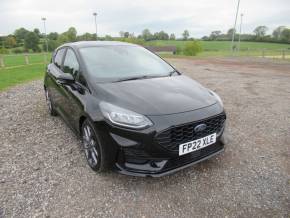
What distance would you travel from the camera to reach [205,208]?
233 centimetres

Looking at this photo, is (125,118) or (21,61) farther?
(21,61)

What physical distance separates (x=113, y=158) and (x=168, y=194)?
686 millimetres

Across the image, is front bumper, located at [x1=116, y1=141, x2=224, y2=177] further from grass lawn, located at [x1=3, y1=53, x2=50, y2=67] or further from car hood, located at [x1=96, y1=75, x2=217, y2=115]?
grass lawn, located at [x1=3, y1=53, x2=50, y2=67]

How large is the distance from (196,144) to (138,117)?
26.4 inches

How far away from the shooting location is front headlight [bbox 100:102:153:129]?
2.32 meters

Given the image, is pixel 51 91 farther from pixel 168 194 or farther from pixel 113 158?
pixel 168 194

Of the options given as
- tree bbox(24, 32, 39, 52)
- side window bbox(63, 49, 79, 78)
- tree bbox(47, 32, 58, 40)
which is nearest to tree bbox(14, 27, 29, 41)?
tree bbox(47, 32, 58, 40)

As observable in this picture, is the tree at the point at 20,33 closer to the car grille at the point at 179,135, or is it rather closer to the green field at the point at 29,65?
the green field at the point at 29,65

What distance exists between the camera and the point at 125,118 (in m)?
2.37

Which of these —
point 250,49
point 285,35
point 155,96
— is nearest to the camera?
point 155,96

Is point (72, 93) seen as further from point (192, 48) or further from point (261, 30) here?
point (261, 30)

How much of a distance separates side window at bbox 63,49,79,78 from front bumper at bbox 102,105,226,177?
4.02ft

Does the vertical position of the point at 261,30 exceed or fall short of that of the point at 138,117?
it exceeds it

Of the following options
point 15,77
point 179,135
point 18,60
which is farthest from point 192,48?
point 179,135
